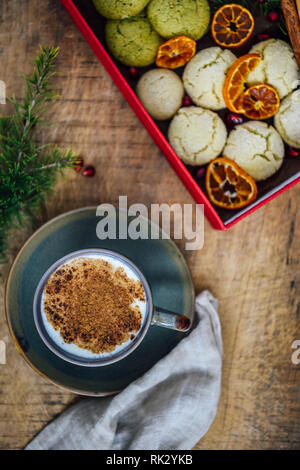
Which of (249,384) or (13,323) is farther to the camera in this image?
(249,384)

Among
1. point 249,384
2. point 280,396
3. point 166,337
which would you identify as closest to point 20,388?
point 166,337

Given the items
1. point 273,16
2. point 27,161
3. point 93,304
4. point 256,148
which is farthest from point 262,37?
point 93,304

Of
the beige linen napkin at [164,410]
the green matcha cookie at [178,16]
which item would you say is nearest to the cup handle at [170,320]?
the beige linen napkin at [164,410]

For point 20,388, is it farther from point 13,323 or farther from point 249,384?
point 249,384

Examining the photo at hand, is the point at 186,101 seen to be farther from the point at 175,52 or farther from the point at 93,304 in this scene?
the point at 93,304

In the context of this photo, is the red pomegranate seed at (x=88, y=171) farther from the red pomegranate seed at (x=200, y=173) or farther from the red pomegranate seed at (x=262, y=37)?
the red pomegranate seed at (x=262, y=37)
